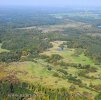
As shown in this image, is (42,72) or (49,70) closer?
(42,72)

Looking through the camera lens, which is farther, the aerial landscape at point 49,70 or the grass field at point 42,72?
the grass field at point 42,72

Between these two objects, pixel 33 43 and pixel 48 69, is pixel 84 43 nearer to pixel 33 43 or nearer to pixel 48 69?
pixel 33 43

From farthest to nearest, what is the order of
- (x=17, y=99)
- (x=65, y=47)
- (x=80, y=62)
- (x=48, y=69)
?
(x=65, y=47)
(x=80, y=62)
(x=48, y=69)
(x=17, y=99)

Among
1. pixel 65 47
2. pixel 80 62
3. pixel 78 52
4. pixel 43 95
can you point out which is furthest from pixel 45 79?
pixel 65 47

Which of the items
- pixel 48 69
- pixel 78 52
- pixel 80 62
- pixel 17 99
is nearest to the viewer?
pixel 17 99

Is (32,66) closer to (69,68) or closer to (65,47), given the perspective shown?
(69,68)

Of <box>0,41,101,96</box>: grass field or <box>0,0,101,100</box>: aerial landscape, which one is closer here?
<box>0,0,101,100</box>: aerial landscape

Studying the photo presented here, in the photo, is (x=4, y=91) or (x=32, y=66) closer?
(x=4, y=91)

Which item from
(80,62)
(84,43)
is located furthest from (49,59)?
(84,43)

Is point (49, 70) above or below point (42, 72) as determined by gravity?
below
